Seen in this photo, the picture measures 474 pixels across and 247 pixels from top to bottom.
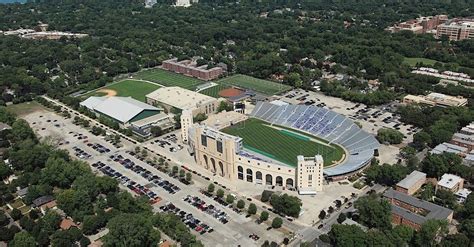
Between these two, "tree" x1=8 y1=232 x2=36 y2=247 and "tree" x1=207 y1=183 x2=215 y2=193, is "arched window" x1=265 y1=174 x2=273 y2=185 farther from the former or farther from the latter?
"tree" x1=8 y1=232 x2=36 y2=247

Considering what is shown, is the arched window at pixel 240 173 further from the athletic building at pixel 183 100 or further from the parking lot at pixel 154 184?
the athletic building at pixel 183 100

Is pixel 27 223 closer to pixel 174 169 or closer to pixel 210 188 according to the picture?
pixel 174 169

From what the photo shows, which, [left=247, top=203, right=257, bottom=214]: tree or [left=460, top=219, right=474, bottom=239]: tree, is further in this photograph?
[left=247, top=203, right=257, bottom=214]: tree

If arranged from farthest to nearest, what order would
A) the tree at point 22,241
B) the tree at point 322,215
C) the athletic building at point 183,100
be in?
the athletic building at point 183,100 → the tree at point 322,215 → the tree at point 22,241

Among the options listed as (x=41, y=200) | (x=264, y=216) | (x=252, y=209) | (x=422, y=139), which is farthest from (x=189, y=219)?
(x=422, y=139)

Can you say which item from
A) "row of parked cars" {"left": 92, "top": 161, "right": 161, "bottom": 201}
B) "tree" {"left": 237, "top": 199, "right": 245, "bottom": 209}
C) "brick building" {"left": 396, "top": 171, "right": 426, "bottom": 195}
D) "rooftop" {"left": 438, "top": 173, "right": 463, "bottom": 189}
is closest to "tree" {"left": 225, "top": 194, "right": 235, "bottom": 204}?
"tree" {"left": 237, "top": 199, "right": 245, "bottom": 209}

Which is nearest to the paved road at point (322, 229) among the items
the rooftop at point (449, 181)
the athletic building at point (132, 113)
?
the rooftop at point (449, 181)
